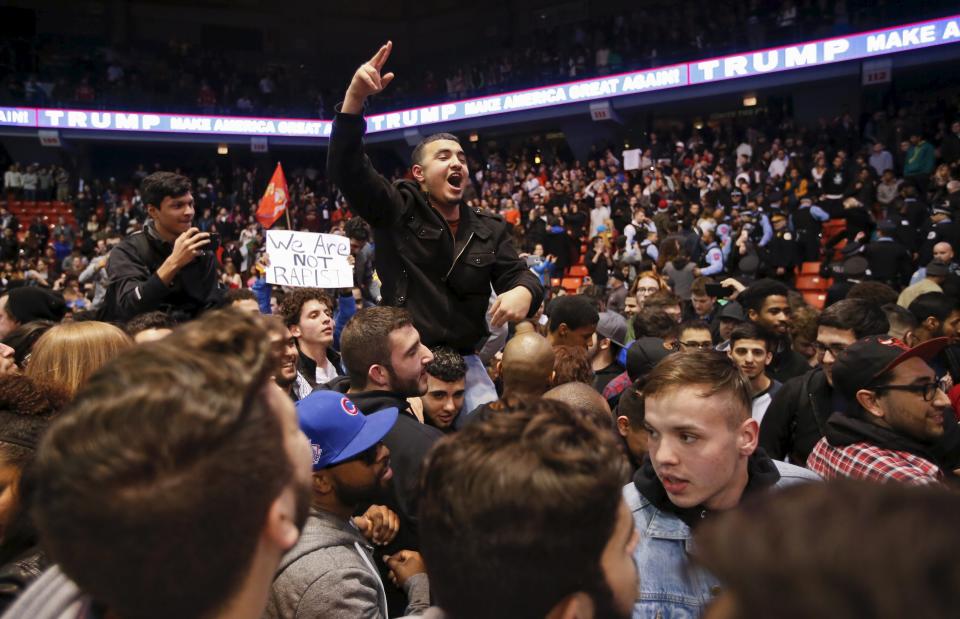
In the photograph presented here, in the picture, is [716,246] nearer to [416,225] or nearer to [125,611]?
[416,225]

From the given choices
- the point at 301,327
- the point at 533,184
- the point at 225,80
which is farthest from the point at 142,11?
the point at 301,327

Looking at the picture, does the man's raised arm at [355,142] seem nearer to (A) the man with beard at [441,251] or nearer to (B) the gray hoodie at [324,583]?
(A) the man with beard at [441,251]

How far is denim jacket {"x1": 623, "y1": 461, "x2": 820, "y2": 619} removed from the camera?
2.02m

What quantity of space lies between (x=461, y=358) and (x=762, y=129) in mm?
17597

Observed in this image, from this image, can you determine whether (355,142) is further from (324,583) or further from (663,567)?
(663,567)

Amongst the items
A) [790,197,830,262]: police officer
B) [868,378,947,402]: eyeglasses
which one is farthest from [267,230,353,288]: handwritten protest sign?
[790,197,830,262]: police officer

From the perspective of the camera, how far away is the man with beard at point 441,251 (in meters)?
Answer: 3.20

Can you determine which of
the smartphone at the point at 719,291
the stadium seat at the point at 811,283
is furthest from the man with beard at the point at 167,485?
the stadium seat at the point at 811,283

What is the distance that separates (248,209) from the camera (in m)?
26.0

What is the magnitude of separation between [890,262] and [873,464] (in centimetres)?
925

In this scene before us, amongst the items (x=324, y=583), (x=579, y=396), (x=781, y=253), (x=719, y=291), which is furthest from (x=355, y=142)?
(x=781, y=253)

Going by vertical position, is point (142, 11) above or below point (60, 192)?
above

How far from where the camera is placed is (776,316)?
5.50 m

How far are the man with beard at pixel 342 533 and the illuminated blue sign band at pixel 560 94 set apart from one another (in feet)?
57.0
